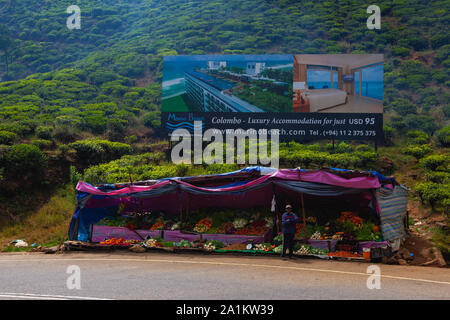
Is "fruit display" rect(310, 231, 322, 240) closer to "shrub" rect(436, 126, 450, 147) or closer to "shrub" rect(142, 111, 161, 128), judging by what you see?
"shrub" rect(436, 126, 450, 147)

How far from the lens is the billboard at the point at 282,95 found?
84.7ft

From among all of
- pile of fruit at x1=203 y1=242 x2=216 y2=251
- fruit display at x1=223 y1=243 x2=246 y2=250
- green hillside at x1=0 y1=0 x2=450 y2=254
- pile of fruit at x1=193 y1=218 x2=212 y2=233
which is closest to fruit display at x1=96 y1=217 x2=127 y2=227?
pile of fruit at x1=193 y1=218 x2=212 y2=233

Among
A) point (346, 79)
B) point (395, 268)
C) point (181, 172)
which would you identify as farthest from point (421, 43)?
point (395, 268)

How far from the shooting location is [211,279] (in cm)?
1033

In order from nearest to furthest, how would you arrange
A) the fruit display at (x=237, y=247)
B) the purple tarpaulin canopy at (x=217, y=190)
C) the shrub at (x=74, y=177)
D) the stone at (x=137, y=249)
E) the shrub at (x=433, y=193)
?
the purple tarpaulin canopy at (x=217, y=190) < the fruit display at (x=237, y=247) < the stone at (x=137, y=249) < the shrub at (x=433, y=193) < the shrub at (x=74, y=177)

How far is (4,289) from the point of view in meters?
9.60

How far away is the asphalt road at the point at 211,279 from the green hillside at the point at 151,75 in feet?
30.1

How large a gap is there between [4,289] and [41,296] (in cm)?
149

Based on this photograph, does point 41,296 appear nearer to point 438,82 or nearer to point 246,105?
point 246,105

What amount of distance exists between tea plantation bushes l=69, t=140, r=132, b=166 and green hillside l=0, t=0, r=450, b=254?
0.23 ft

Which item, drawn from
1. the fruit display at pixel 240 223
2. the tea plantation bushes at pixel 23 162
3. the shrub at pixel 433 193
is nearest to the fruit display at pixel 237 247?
the fruit display at pixel 240 223

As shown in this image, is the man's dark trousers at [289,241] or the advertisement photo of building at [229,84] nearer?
the man's dark trousers at [289,241]

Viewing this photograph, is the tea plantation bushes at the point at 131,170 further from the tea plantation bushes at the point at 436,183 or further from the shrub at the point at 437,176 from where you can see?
the shrub at the point at 437,176

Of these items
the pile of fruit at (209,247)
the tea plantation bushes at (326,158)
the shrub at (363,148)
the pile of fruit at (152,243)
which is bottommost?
the pile of fruit at (152,243)
